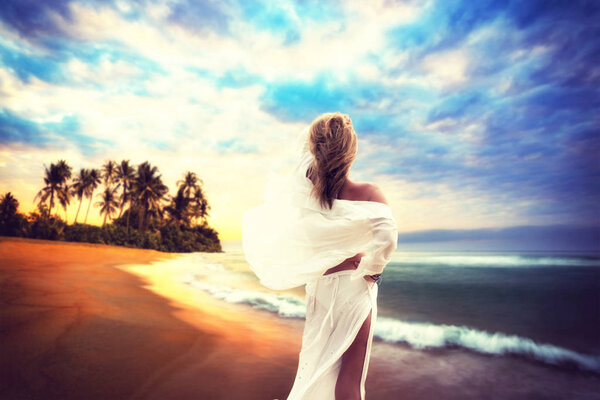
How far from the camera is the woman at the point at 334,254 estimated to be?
1669mm

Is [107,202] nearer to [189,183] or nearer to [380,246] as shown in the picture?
[189,183]

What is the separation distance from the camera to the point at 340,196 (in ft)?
5.89

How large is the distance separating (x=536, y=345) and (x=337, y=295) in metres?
5.72

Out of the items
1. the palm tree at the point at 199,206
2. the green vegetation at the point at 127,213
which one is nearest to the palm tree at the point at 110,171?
the green vegetation at the point at 127,213

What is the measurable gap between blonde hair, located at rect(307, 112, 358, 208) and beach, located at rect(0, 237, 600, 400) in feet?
7.56

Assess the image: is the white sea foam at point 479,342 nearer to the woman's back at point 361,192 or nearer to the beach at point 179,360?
the beach at point 179,360

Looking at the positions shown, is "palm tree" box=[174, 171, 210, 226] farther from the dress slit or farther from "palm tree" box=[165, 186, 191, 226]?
the dress slit

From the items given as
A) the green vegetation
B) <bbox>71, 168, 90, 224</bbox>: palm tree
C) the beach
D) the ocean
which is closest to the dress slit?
the beach

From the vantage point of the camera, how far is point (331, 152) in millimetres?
1690

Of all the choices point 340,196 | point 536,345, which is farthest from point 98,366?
point 536,345

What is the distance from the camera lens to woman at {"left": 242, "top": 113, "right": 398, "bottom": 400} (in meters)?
1.67

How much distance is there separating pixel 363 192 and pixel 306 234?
434 millimetres

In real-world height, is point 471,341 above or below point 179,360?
below

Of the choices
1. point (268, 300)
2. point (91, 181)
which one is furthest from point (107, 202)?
point (268, 300)
